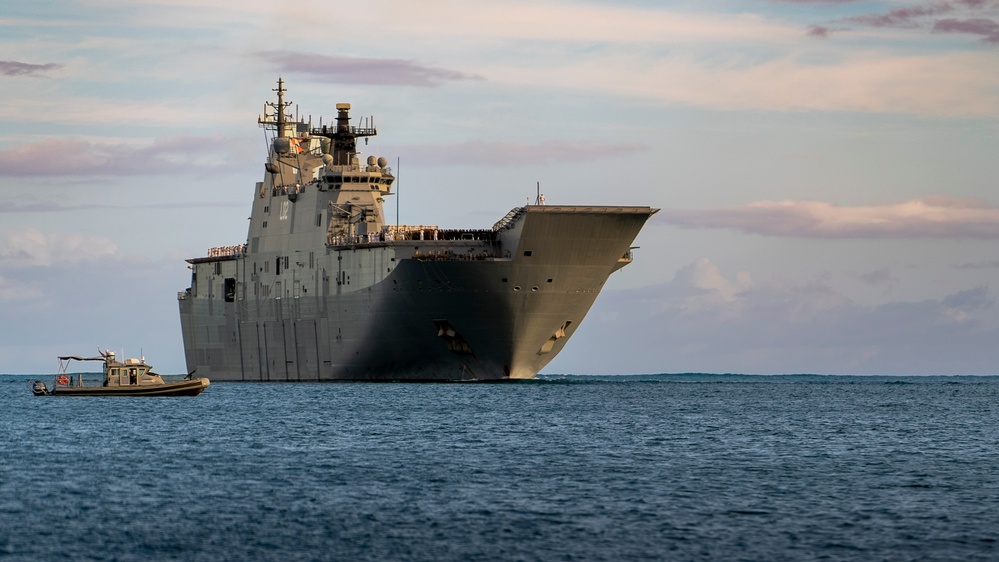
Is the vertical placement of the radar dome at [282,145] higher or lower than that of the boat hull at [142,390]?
higher

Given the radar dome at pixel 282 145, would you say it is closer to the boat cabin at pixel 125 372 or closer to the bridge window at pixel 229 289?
the bridge window at pixel 229 289

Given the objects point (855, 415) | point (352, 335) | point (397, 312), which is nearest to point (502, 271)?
point (397, 312)

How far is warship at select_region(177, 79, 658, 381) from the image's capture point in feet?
273

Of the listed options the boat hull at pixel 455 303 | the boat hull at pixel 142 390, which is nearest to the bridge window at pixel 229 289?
the boat hull at pixel 455 303

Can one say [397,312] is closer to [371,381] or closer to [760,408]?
[371,381]

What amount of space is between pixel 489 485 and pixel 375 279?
156ft

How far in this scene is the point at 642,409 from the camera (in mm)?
78500

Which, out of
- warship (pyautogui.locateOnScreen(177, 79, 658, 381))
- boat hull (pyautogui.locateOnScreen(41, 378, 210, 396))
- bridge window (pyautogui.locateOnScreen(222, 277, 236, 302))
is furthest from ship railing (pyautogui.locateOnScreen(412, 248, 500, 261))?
bridge window (pyautogui.locateOnScreen(222, 277, 236, 302))

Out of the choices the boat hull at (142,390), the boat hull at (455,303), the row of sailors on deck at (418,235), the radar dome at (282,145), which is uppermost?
the radar dome at (282,145)

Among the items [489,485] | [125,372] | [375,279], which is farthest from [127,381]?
[489,485]

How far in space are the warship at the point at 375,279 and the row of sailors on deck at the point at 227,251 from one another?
0.16 meters

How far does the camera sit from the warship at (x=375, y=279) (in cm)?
→ 8319

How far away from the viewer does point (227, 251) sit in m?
111

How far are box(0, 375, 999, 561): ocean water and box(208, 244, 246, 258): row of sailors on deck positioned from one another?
111ft
